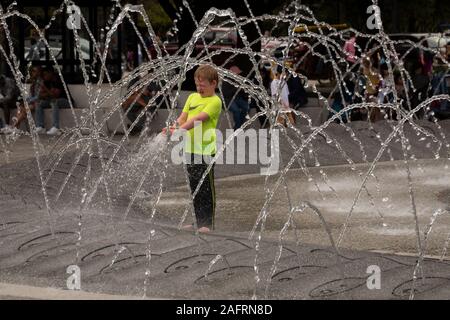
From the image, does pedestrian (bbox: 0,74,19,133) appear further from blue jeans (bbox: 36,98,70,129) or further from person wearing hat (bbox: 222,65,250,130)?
person wearing hat (bbox: 222,65,250,130)

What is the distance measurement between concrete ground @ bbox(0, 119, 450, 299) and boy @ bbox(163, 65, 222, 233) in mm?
247

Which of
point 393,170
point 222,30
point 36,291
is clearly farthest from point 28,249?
point 222,30

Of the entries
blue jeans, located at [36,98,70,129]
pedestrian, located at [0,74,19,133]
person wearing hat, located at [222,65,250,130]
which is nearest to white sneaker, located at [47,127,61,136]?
blue jeans, located at [36,98,70,129]

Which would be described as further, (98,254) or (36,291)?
(98,254)

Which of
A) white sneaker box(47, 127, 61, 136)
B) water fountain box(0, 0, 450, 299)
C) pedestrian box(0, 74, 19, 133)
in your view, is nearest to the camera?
water fountain box(0, 0, 450, 299)

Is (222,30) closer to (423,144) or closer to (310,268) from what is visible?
(423,144)

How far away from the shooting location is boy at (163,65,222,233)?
9453 mm

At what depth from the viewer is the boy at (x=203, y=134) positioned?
9.45 meters

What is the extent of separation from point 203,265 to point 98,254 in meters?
0.73

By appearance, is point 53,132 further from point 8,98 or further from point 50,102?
point 8,98
